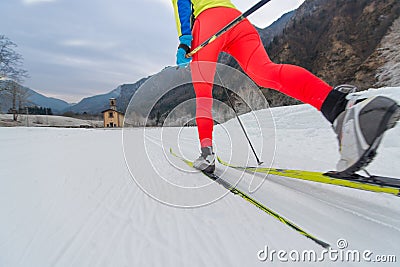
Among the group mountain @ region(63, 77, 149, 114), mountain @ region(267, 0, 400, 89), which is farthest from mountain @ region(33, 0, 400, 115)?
mountain @ region(63, 77, 149, 114)

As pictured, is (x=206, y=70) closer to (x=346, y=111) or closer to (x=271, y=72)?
(x=271, y=72)

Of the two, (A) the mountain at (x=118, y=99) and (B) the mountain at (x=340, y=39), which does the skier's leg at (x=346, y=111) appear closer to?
(A) the mountain at (x=118, y=99)

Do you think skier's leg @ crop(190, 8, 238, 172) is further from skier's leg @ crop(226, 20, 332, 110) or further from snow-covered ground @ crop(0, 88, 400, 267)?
snow-covered ground @ crop(0, 88, 400, 267)

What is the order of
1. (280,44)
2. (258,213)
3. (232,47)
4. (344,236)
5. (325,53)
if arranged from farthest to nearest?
(280,44) < (325,53) < (232,47) < (258,213) < (344,236)

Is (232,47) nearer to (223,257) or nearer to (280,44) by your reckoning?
(223,257)

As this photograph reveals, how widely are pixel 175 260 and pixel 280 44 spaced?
27.4 meters

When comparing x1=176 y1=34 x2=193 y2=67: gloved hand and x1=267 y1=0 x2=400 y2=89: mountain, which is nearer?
x1=176 y1=34 x2=193 y2=67: gloved hand

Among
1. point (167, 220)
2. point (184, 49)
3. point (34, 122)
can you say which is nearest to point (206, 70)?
point (184, 49)

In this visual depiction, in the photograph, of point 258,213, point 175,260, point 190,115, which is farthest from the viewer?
point 190,115

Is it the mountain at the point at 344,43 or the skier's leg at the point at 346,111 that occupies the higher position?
the mountain at the point at 344,43

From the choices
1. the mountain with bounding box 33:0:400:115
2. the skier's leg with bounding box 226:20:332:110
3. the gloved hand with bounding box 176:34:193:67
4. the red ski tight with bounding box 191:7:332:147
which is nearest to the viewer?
the skier's leg with bounding box 226:20:332:110

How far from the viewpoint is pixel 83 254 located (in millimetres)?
509

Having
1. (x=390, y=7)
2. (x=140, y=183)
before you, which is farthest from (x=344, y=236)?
(x=390, y=7)

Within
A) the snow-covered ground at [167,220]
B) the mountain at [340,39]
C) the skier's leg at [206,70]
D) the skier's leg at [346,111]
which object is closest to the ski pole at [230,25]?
the skier's leg at [206,70]
